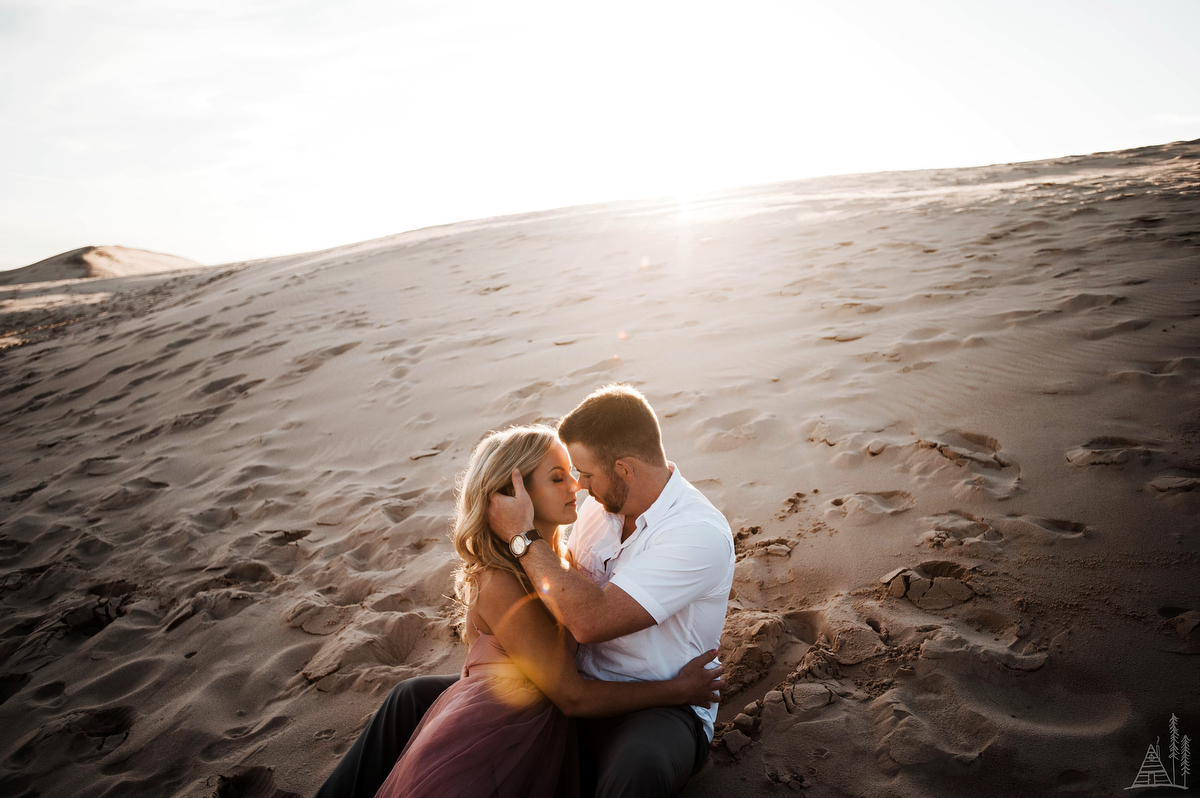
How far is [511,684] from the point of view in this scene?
6.64 feet

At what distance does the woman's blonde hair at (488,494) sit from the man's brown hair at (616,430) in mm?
139

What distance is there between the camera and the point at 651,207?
50.8ft

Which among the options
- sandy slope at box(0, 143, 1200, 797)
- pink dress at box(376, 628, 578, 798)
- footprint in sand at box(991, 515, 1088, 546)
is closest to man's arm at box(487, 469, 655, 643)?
pink dress at box(376, 628, 578, 798)

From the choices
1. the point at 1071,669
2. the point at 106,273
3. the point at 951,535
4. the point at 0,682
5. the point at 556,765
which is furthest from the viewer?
the point at 106,273

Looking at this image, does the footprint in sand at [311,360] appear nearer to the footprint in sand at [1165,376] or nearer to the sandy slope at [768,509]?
the sandy slope at [768,509]

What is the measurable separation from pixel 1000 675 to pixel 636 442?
1548mm

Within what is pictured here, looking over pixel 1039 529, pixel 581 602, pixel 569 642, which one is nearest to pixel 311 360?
pixel 569 642

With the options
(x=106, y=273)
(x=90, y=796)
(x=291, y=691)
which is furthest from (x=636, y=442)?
(x=106, y=273)

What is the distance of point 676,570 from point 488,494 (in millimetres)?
718

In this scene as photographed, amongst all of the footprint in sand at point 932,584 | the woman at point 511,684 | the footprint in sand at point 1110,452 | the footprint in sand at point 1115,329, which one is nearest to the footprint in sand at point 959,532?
the footprint in sand at point 932,584

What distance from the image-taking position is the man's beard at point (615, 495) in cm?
236

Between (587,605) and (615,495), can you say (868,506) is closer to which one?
(615,495)

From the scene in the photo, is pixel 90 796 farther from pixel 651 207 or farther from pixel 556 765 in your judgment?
pixel 651 207

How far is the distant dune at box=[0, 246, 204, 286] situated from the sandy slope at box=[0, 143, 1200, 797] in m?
25.3
